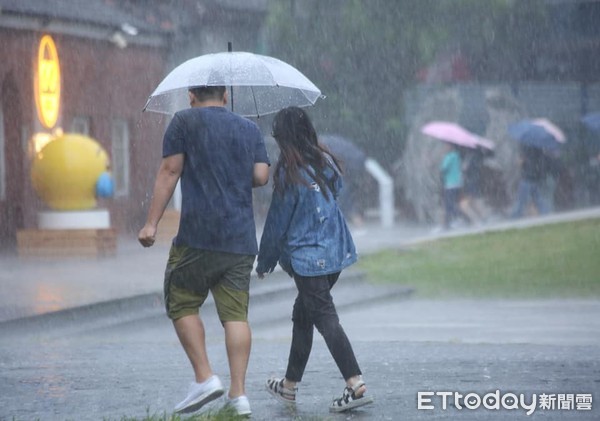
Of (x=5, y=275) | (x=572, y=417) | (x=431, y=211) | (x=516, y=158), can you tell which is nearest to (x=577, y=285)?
(x=5, y=275)

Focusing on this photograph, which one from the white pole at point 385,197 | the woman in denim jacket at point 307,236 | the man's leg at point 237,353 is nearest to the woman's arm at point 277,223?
the woman in denim jacket at point 307,236

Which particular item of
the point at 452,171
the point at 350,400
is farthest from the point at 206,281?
the point at 452,171

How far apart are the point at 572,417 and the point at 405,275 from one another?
9703 millimetres

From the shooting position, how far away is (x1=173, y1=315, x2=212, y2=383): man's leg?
22.4 feet

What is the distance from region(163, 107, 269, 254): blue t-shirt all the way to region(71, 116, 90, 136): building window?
15.8 metres

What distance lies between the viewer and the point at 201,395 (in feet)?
22.0

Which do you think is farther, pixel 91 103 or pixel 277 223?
pixel 91 103

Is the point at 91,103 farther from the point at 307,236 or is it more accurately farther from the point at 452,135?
the point at 307,236

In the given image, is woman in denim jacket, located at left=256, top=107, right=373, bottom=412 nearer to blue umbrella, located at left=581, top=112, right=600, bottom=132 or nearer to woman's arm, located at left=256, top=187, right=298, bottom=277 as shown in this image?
woman's arm, located at left=256, top=187, right=298, bottom=277

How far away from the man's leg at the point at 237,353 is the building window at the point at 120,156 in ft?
55.9

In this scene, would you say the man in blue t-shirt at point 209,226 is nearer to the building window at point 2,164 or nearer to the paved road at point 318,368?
the paved road at point 318,368

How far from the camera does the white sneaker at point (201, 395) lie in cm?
669

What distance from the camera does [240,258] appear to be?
686 centimetres

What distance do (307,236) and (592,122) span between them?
75.1 feet
